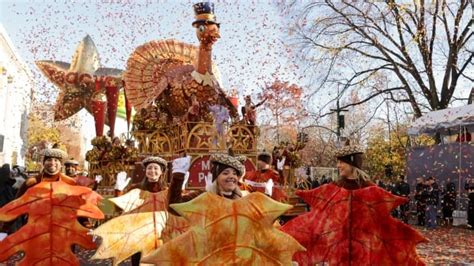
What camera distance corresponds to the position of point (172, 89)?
13211mm

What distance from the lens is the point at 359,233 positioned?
550 centimetres

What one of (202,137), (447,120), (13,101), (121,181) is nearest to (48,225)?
(121,181)

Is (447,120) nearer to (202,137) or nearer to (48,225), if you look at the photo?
(202,137)

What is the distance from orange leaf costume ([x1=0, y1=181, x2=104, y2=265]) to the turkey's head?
24.1ft

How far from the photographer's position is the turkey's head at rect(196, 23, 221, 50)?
12695 mm

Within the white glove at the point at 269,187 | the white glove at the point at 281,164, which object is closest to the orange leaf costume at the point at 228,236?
the white glove at the point at 269,187

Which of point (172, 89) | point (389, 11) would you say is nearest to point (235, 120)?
point (172, 89)

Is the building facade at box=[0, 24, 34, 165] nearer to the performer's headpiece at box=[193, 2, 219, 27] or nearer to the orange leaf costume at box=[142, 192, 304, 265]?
the performer's headpiece at box=[193, 2, 219, 27]

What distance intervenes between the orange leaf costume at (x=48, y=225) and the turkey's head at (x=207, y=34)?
734 centimetres

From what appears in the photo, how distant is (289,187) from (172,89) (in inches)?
142

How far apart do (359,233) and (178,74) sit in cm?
850

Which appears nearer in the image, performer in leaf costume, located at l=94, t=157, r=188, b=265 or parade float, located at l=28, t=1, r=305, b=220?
performer in leaf costume, located at l=94, t=157, r=188, b=265

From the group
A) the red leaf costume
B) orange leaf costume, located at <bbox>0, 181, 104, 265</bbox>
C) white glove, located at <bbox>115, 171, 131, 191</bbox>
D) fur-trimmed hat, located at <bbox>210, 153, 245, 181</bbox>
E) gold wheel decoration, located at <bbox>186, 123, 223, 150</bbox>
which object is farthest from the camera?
gold wheel decoration, located at <bbox>186, 123, 223, 150</bbox>

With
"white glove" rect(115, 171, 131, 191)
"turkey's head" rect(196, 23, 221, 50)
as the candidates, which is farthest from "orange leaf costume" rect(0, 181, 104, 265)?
"turkey's head" rect(196, 23, 221, 50)
